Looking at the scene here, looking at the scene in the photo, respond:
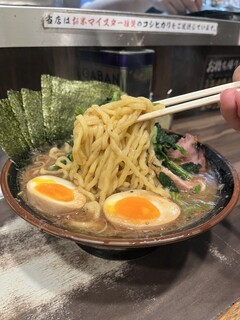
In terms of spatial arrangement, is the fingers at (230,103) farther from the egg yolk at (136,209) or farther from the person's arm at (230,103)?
the egg yolk at (136,209)

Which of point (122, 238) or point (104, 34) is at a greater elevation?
point (104, 34)

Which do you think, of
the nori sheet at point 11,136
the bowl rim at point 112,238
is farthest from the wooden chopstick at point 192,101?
the nori sheet at point 11,136

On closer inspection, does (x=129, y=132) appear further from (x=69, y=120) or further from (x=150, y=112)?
(x=69, y=120)

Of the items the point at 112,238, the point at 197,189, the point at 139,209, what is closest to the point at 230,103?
the point at 197,189

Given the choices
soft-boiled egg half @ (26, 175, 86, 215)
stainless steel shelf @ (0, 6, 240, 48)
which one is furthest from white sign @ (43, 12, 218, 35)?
soft-boiled egg half @ (26, 175, 86, 215)

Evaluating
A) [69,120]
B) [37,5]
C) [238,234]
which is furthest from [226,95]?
[37,5]

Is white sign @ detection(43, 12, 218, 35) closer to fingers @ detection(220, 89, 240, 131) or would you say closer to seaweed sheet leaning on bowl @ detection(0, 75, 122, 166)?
seaweed sheet leaning on bowl @ detection(0, 75, 122, 166)

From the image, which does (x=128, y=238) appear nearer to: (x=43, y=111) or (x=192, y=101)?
(x=192, y=101)
